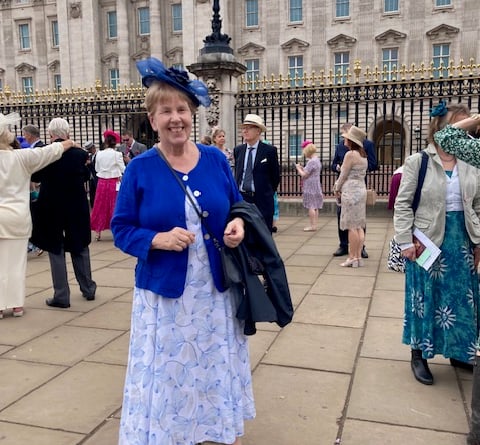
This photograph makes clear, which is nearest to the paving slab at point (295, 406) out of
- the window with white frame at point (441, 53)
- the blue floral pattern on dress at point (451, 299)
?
the blue floral pattern on dress at point (451, 299)

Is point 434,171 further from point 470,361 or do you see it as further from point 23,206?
point 23,206

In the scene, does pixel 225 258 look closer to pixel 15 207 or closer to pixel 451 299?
pixel 451 299

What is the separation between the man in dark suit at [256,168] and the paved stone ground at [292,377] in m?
1.26

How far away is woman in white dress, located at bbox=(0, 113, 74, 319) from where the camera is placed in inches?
185

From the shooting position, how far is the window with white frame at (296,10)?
3691cm

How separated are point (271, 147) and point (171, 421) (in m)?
4.49

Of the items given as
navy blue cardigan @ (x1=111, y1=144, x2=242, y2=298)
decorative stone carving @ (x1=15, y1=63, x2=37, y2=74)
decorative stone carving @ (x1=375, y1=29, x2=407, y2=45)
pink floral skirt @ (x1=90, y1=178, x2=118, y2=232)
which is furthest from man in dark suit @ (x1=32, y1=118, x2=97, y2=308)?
decorative stone carving @ (x1=15, y1=63, x2=37, y2=74)

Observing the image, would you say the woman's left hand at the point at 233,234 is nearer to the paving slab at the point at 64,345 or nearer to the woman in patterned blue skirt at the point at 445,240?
the woman in patterned blue skirt at the point at 445,240

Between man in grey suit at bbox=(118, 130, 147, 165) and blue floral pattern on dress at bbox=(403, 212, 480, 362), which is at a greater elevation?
man in grey suit at bbox=(118, 130, 147, 165)

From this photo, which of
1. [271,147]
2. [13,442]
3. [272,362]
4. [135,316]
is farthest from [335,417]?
[271,147]

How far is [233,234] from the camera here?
86.9 inches

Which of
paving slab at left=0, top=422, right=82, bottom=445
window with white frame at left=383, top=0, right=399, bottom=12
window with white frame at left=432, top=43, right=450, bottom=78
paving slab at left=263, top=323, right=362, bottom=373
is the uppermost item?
window with white frame at left=383, top=0, right=399, bottom=12

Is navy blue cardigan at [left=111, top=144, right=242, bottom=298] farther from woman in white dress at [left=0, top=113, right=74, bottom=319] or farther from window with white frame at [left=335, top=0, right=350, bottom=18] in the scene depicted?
window with white frame at [left=335, top=0, right=350, bottom=18]

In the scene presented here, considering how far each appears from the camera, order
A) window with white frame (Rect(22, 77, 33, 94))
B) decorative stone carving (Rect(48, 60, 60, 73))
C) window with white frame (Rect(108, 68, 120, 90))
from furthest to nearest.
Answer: window with white frame (Rect(22, 77, 33, 94)) < decorative stone carving (Rect(48, 60, 60, 73)) < window with white frame (Rect(108, 68, 120, 90))
